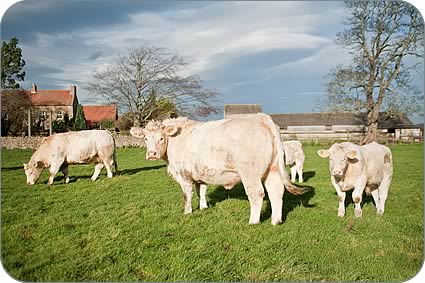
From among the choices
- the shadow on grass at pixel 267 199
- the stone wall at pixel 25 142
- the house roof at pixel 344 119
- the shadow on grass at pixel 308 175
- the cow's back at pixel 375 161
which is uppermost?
the house roof at pixel 344 119

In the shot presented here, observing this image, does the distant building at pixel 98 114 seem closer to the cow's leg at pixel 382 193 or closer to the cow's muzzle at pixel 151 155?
the cow's muzzle at pixel 151 155

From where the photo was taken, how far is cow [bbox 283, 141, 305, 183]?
785 cm

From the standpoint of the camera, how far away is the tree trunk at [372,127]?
615cm

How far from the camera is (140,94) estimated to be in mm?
4629

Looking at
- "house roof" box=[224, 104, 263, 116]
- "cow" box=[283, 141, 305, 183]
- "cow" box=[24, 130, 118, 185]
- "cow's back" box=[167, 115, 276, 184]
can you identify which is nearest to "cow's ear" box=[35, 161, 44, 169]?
"cow" box=[24, 130, 118, 185]

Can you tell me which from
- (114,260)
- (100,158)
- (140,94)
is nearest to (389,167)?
(140,94)

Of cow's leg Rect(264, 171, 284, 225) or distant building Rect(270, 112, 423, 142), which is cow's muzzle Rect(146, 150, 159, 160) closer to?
cow's leg Rect(264, 171, 284, 225)

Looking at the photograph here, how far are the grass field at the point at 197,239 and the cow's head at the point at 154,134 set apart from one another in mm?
768

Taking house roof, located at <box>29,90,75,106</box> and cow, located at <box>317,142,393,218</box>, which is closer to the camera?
house roof, located at <box>29,90,75,106</box>

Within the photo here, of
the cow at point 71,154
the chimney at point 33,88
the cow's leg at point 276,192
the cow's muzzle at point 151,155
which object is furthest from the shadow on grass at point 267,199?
the chimney at point 33,88

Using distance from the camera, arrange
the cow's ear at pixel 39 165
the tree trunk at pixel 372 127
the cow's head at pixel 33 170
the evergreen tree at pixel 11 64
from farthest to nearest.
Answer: the cow's ear at pixel 39 165, the cow's head at pixel 33 170, the tree trunk at pixel 372 127, the evergreen tree at pixel 11 64

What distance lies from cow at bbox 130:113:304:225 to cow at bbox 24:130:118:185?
2.30m

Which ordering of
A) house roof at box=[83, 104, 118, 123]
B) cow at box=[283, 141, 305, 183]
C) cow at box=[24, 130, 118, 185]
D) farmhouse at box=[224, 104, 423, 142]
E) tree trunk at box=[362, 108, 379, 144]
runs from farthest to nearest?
cow at box=[283, 141, 305, 183] < cow at box=[24, 130, 118, 185] < tree trunk at box=[362, 108, 379, 144] < farmhouse at box=[224, 104, 423, 142] < house roof at box=[83, 104, 118, 123]

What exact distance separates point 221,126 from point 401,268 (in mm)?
2292
